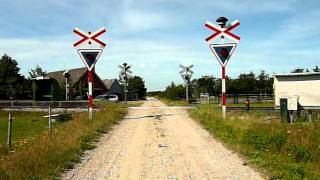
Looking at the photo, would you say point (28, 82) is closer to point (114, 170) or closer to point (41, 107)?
point (41, 107)

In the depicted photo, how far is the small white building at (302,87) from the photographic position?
95.2ft

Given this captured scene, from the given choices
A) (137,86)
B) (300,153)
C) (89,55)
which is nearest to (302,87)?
(89,55)

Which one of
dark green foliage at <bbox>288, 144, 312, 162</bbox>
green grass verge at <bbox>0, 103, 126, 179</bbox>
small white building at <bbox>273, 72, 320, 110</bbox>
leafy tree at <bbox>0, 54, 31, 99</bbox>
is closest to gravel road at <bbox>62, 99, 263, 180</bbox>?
green grass verge at <bbox>0, 103, 126, 179</bbox>

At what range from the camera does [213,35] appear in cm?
1914

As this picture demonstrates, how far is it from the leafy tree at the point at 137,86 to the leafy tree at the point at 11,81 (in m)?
40.5

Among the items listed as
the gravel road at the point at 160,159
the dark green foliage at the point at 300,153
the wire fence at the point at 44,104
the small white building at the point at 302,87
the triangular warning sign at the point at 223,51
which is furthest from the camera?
the wire fence at the point at 44,104

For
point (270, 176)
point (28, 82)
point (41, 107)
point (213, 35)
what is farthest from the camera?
point (28, 82)

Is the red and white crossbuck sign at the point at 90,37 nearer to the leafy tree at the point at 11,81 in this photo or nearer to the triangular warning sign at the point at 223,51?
the triangular warning sign at the point at 223,51

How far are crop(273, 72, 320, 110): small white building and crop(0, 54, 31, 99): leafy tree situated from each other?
5503cm

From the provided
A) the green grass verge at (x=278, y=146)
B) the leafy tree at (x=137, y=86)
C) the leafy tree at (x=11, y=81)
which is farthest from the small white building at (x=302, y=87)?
the leafy tree at (x=137, y=86)

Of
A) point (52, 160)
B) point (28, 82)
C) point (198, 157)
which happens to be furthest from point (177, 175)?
point (28, 82)

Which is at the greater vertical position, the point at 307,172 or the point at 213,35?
the point at 213,35

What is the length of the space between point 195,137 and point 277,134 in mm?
2835

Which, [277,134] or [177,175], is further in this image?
[277,134]
